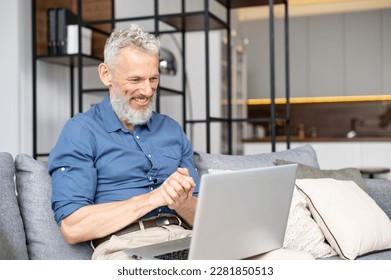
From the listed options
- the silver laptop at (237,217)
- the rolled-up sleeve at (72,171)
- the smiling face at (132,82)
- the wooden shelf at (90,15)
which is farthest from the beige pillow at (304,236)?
the wooden shelf at (90,15)

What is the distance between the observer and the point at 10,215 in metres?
1.76

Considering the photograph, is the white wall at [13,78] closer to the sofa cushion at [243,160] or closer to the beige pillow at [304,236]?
the sofa cushion at [243,160]

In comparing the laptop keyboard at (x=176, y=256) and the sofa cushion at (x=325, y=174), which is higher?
the sofa cushion at (x=325, y=174)

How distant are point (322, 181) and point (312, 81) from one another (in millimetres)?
5564

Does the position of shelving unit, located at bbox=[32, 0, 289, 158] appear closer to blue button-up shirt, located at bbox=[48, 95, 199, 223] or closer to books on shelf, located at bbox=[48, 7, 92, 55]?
books on shelf, located at bbox=[48, 7, 92, 55]

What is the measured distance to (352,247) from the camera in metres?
2.17

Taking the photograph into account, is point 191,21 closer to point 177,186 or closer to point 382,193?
point 382,193

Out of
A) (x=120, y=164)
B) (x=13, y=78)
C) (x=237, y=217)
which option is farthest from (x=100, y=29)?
(x=237, y=217)

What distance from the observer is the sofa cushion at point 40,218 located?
1824 millimetres

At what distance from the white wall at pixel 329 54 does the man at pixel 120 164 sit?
585 cm

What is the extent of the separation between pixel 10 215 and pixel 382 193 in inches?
68.3

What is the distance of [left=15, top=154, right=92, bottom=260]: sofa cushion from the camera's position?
1.82 metres

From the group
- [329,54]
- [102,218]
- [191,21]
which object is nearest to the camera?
[102,218]
